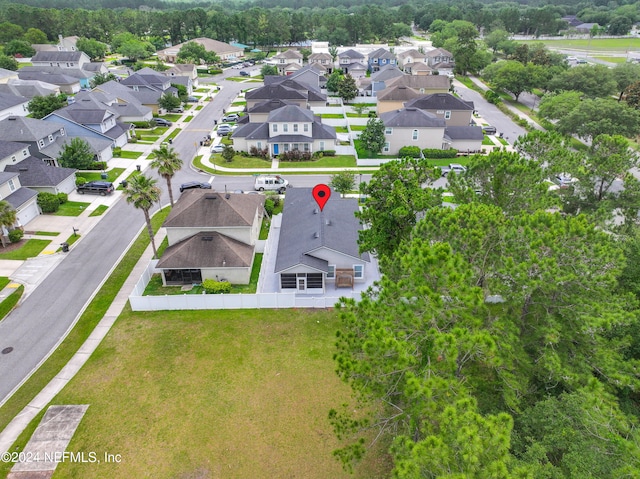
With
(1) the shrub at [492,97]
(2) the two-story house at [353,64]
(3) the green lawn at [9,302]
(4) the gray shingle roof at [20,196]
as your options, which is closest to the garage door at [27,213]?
(4) the gray shingle roof at [20,196]

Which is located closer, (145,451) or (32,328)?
(145,451)

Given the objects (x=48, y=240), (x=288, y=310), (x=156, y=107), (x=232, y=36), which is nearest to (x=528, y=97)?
(x=156, y=107)

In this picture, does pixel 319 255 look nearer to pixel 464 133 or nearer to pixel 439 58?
pixel 464 133

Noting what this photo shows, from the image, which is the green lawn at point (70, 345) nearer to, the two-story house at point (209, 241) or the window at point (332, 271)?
the two-story house at point (209, 241)

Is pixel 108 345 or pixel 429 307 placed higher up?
pixel 429 307

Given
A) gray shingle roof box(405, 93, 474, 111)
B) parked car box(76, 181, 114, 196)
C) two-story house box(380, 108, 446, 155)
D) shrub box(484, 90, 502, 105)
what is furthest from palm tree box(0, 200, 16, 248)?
shrub box(484, 90, 502, 105)

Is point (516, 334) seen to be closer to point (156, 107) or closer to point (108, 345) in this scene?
point (108, 345)

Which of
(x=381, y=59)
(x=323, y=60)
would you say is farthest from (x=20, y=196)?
(x=381, y=59)
